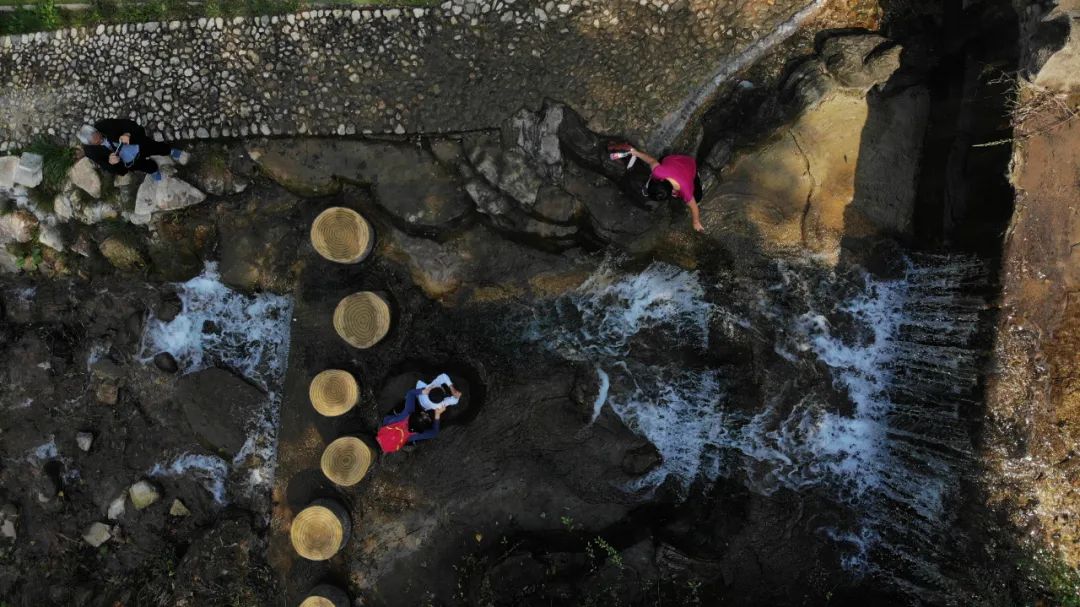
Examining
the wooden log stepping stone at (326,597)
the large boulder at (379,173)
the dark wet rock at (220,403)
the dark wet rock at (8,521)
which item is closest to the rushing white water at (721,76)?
the large boulder at (379,173)

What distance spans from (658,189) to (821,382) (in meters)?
2.88

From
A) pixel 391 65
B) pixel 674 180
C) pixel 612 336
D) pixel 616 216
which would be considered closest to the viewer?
pixel 674 180

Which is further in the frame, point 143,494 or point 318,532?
point 143,494

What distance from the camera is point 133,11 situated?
6.89 m

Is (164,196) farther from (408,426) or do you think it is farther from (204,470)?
(408,426)

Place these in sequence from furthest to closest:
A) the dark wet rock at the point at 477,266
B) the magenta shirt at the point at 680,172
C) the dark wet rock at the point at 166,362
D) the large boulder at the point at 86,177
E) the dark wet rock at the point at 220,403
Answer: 1. the dark wet rock at the point at 166,362
2. the dark wet rock at the point at 220,403
3. the large boulder at the point at 86,177
4. the dark wet rock at the point at 477,266
5. the magenta shirt at the point at 680,172

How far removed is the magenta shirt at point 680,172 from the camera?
5.86 meters

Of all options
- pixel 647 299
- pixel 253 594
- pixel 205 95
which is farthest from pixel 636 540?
pixel 205 95

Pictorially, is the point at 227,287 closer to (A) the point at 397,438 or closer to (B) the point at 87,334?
(B) the point at 87,334

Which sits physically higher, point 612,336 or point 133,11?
point 133,11

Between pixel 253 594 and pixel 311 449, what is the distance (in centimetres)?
202

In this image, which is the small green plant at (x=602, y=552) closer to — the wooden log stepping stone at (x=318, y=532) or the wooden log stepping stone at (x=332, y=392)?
the wooden log stepping stone at (x=318, y=532)

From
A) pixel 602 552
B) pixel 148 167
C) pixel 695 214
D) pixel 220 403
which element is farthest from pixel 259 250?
pixel 602 552

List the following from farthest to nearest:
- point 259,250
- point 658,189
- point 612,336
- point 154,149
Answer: point 259,250
point 612,336
point 154,149
point 658,189
